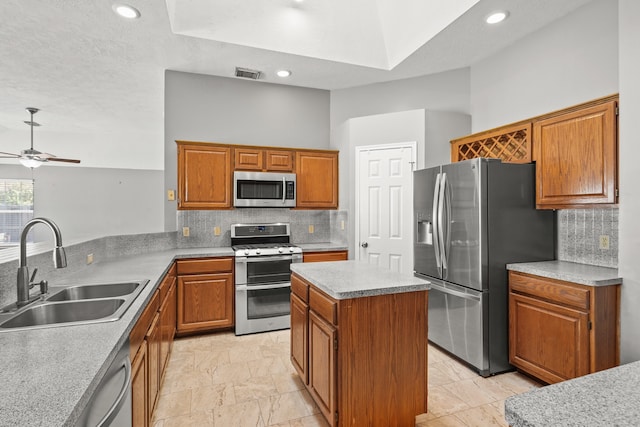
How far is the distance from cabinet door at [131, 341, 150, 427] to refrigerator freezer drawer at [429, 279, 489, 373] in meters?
2.37

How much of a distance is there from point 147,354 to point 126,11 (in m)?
2.59

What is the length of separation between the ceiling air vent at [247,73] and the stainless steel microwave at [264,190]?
1.19 metres

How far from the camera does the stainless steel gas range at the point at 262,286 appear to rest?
361cm

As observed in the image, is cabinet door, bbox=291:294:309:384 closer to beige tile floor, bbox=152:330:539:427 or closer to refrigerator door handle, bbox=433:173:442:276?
beige tile floor, bbox=152:330:539:427

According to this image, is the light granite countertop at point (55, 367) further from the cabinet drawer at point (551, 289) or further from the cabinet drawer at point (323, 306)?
the cabinet drawer at point (551, 289)

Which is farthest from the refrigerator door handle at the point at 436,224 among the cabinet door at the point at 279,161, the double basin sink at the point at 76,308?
the double basin sink at the point at 76,308

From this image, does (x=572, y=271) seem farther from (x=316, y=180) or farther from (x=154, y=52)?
(x=154, y=52)

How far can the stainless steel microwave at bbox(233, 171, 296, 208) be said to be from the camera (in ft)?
13.0

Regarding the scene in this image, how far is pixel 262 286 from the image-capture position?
368 centimetres

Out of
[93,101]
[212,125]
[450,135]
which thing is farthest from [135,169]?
[450,135]

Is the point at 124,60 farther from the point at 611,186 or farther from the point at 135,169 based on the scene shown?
the point at 611,186

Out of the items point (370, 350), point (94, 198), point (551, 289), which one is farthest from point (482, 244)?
point (94, 198)

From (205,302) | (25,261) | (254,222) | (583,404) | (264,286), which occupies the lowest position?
(205,302)

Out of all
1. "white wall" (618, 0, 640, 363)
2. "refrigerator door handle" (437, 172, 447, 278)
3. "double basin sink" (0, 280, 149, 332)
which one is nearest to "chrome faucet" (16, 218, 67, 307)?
"double basin sink" (0, 280, 149, 332)
